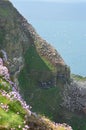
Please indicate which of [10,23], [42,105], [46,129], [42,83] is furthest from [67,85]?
[46,129]

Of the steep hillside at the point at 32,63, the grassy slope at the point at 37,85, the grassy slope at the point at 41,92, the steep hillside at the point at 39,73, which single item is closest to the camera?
the steep hillside at the point at 32,63

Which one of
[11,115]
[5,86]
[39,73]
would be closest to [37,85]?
[39,73]

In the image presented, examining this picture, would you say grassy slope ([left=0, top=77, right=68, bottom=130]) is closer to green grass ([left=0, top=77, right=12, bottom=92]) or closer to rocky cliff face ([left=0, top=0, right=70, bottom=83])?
green grass ([left=0, top=77, right=12, bottom=92])

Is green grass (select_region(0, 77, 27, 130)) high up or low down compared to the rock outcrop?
down

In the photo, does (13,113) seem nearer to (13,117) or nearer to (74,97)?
(13,117)

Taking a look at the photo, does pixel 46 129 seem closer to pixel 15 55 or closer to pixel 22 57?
pixel 15 55

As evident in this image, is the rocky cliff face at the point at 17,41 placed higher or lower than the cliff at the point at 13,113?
higher

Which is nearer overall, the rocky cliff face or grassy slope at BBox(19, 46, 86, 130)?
the rocky cliff face

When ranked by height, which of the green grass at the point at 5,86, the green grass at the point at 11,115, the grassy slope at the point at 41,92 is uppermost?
the grassy slope at the point at 41,92

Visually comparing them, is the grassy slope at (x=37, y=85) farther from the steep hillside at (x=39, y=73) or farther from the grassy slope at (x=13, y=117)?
the grassy slope at (x=13, y=117)

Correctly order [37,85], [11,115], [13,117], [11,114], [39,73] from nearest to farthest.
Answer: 1. [13,117]
2. [11,115]
3. [11,114]
4. [37,85]
5. [39,73]

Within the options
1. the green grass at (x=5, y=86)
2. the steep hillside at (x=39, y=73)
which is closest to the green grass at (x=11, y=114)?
the green grass at (x=5, y=86)

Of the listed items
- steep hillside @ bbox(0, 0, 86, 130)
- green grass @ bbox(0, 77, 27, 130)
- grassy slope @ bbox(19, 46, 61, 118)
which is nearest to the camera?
green grass @ bbox(0, 77, 27, 130)

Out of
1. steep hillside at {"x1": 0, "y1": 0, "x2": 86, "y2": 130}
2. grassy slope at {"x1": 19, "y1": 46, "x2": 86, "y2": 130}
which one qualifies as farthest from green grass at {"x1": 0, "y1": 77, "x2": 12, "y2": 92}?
grassy slope at {"x1": 19, "y1": 46, "x2": 86, "y2": 130}
